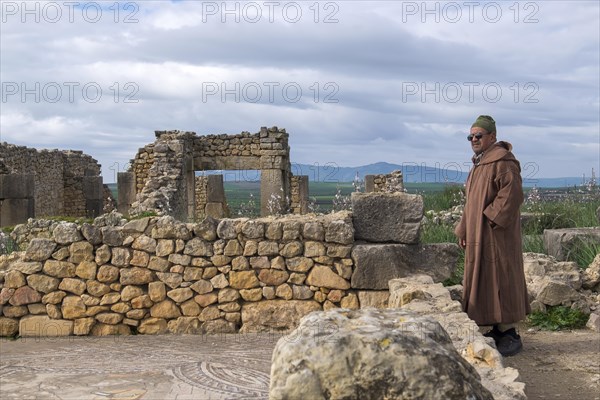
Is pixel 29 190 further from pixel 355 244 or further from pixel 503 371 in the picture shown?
pixel 503 371

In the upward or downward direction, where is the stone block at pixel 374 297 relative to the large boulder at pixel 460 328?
downward

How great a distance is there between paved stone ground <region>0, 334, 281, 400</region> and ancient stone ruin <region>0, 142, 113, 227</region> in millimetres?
9212

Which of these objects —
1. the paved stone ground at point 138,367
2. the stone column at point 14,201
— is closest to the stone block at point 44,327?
the paved stone ground at point 138,367

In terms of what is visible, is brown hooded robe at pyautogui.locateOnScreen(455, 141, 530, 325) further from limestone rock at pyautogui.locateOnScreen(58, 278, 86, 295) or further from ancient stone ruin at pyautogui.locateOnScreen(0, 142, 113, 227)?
ancient stone ruin at pyautogui.locateOnScreen(0, 142, 113, 227)

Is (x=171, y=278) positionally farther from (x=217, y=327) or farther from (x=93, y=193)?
(x=93, y=193)

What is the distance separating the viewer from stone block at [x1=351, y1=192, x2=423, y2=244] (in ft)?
25.2

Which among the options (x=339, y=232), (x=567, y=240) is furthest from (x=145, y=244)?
(x=567, y=240)

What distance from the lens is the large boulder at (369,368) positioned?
116 inches

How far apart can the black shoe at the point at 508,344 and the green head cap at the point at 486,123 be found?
168cm

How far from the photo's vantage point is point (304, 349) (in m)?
3.04

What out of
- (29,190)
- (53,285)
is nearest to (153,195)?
(29,190)

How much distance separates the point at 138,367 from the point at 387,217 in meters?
2.98

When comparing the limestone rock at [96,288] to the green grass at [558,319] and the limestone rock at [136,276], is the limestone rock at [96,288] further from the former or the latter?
the green grass at [558,319]

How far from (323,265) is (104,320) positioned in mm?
2341
